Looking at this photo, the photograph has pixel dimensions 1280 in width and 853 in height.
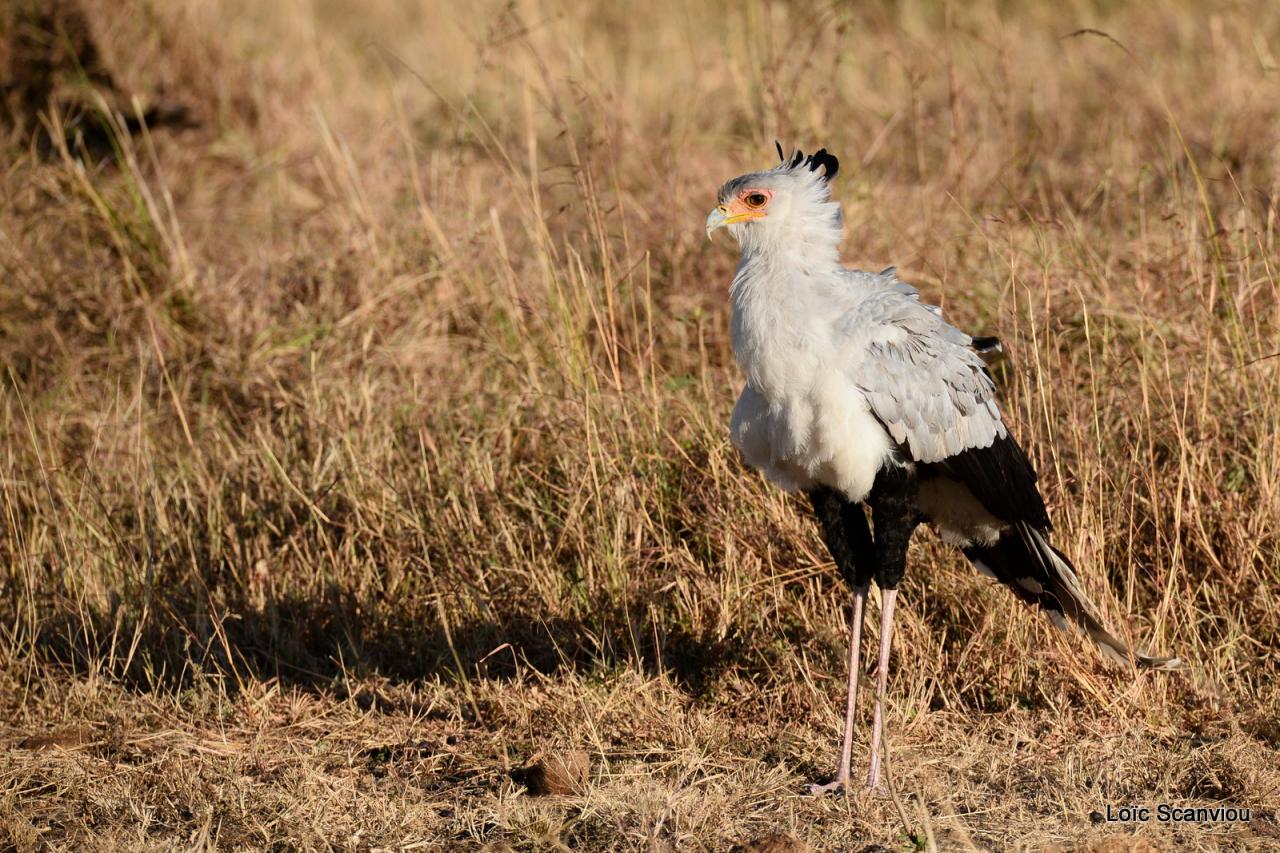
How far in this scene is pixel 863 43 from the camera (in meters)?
8.44

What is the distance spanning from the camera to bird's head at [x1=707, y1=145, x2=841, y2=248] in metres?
3.30

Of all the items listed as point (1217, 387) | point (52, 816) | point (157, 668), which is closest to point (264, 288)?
point (157, 668)

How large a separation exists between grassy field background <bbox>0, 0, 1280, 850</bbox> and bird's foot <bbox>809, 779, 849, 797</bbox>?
0.17ft

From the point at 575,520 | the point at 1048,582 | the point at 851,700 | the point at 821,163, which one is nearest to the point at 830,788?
the point at 851,700

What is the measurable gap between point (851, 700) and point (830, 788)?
247 mm

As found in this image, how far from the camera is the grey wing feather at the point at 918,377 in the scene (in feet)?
10.4

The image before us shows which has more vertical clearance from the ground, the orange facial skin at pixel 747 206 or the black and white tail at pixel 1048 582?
the orange facial skin at pixel 747 206

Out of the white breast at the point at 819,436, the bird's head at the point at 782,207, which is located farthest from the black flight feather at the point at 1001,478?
the bird's head at the point at 782,207

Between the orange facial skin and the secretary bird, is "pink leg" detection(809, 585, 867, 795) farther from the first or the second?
the orange facial skin

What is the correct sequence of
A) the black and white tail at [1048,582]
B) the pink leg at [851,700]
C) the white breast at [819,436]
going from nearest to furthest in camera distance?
the white breast at [819,436], the pink leg at [851,700], the black and white tail at [1048,582]

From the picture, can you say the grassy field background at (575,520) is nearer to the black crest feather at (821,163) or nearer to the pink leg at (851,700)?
the pink leg at (851,700)

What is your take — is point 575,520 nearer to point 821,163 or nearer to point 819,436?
point 819,436

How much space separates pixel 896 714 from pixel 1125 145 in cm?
393

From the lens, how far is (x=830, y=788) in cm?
339
